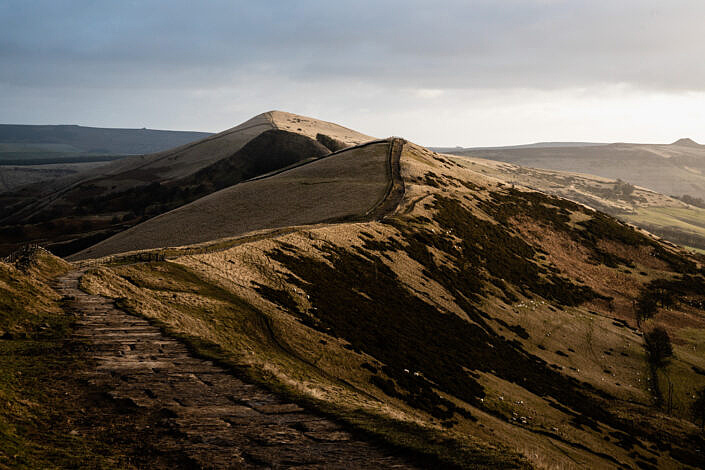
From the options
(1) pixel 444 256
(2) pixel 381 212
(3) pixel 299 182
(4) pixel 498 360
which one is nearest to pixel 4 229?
(3) pixel 299 182

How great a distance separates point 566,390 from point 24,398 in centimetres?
4785

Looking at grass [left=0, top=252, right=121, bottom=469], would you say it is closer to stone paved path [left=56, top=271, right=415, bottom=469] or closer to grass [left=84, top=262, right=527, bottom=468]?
stone paved path [left=56, top=271, right=415, bottom=469]

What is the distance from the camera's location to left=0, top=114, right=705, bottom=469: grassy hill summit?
18.9 m

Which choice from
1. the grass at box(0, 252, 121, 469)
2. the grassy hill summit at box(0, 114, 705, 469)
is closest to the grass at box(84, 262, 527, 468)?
the grassy hill summit at box(0, 114, 705, 469)

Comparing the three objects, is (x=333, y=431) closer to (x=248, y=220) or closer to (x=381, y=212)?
(x=381, y=212)

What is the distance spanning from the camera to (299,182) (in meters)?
114

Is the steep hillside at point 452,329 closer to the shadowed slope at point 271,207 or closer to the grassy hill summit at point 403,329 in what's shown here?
the grassy hill summit at point 403,329

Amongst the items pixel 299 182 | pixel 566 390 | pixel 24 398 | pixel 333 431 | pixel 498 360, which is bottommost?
pixel 566 390

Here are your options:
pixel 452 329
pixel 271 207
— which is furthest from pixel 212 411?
pixel 271 207

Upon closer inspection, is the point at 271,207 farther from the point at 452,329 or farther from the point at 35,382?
the point at 35,382

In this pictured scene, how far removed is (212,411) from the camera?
18516 mm

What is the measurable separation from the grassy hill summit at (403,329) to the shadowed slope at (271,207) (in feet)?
2.83

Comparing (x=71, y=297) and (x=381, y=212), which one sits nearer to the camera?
A: (x=71, y=297)

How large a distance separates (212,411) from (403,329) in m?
27.1
